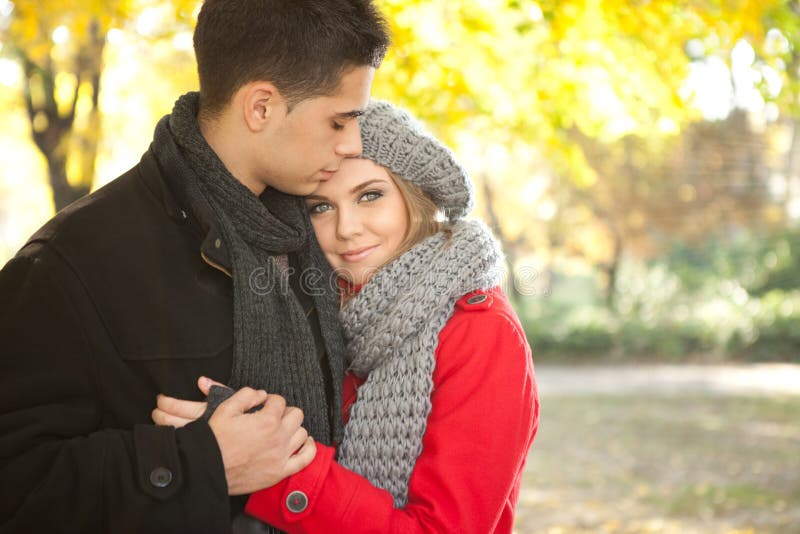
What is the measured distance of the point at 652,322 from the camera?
17406 mm

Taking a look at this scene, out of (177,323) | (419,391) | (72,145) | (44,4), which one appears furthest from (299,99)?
(72,145)

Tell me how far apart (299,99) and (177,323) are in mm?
701

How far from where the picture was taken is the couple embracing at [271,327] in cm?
193

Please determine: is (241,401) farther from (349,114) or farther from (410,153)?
(410,153)

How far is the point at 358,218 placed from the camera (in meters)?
2.62

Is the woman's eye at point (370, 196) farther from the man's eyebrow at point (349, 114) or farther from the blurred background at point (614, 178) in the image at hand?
the blurred background at point (614, 178)

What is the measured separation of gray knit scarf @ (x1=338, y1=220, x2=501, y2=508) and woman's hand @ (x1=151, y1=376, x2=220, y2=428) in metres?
0.55

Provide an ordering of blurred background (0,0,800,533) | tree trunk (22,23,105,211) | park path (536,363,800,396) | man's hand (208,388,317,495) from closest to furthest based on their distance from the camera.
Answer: man's hand (208,388,317,495) < blurred background (0,0,800,533) < tree trunk (22,23,105,211) < park path (536,363,800,396)

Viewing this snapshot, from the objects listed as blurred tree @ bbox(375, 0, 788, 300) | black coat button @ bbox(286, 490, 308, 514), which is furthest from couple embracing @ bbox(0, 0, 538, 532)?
blurred tree @ bbox(375, 0, 788, 300)

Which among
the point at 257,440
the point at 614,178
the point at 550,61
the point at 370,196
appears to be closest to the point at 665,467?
the point at 550,61

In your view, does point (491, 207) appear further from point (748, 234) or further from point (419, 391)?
point (419, 391)

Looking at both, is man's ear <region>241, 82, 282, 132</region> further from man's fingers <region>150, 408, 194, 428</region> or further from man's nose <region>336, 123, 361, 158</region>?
man's fingers <region>150, 408, 194, 428</region>

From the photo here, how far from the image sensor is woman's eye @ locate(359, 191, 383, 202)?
2.65 metres

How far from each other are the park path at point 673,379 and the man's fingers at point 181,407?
12.1 m
